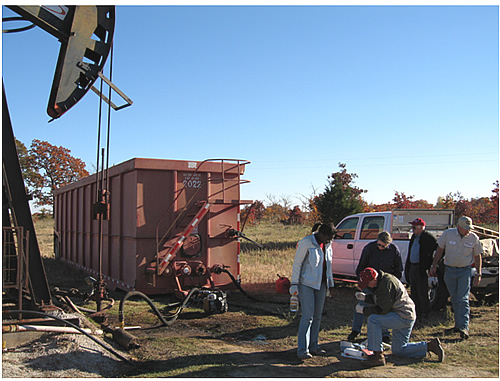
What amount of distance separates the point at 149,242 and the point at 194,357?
15.9ft

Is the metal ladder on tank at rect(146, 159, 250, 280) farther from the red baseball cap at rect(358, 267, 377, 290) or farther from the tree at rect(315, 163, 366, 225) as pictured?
the tree at rect(315, 163, 366, 225)

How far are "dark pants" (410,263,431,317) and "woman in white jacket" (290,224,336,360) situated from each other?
280 centimetres

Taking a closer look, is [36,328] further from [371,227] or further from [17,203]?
[371,227]

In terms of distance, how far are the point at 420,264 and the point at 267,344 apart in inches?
131

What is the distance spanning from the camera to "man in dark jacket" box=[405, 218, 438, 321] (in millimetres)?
8375

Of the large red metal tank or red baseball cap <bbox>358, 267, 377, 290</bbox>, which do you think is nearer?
red baseball cap <bbox>358, 267, 377, 290</bbox>

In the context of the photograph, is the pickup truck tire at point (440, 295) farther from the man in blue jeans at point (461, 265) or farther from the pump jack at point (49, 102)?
the pump jack at point (49, 102)

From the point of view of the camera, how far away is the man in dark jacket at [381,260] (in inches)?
277

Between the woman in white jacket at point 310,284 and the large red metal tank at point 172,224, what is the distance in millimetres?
4271

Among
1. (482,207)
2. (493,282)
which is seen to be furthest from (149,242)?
(482,207)

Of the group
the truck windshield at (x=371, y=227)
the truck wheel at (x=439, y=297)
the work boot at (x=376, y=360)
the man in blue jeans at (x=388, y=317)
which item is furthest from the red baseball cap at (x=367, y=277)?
the truck windshield at (x=371, y=227)

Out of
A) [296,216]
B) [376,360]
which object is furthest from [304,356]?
[296,216]

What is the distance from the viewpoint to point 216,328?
8.05 metres

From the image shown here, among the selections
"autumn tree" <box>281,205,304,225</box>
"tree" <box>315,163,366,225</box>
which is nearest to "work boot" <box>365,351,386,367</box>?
"tree" <box>315,163,366,225</box>
